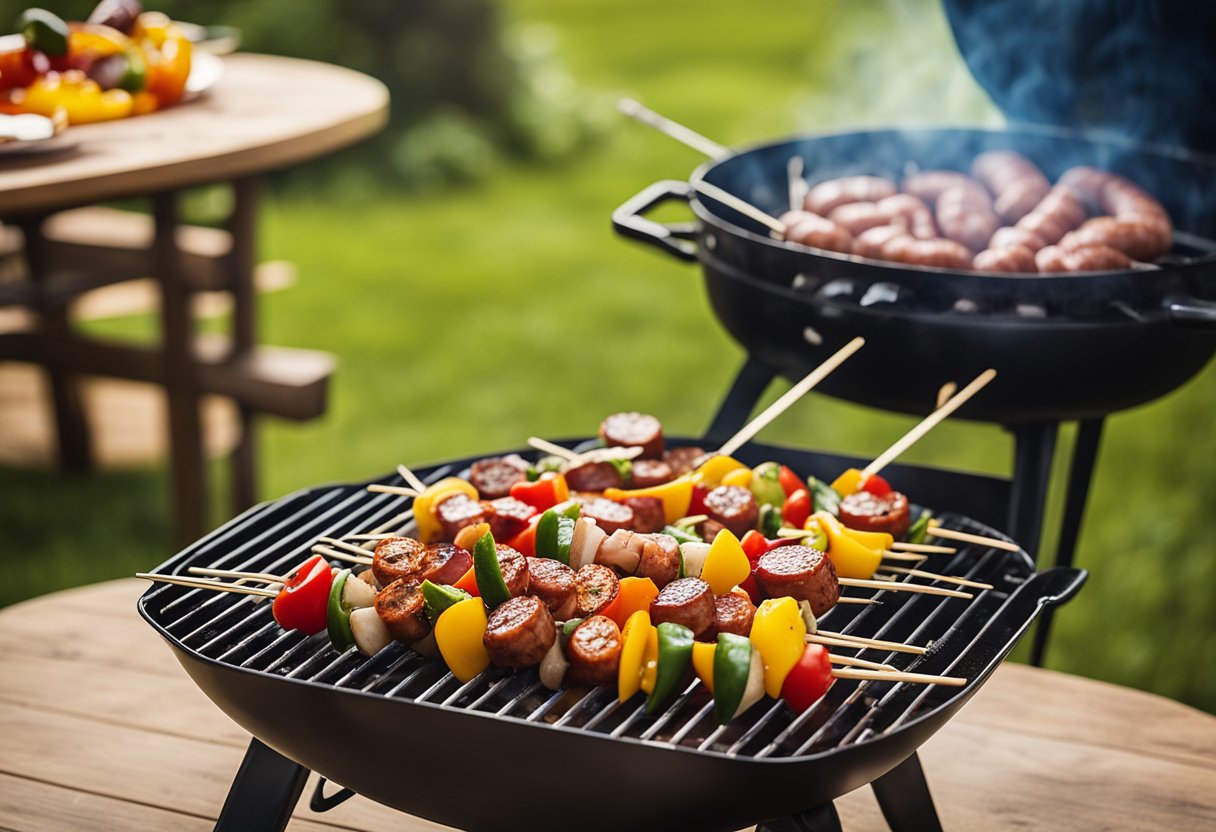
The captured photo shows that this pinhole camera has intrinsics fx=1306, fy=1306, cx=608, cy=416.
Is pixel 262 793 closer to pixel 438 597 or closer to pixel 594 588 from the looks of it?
pixel 438 597

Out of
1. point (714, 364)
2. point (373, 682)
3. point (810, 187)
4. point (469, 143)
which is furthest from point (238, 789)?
point (469, 143)

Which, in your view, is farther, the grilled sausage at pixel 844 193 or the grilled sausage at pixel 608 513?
the grilled sausage at pixel 844 193

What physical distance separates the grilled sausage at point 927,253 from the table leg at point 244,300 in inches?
103

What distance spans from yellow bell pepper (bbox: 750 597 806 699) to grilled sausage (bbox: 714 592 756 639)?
6 centimetres

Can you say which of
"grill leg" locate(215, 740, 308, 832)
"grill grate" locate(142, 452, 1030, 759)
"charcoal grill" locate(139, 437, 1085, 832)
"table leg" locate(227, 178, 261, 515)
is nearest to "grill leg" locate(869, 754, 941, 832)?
"charcoal grill" locate(139, 437, 1085, 832)

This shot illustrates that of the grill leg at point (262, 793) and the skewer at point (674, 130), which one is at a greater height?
the skewer at point (674, 130)

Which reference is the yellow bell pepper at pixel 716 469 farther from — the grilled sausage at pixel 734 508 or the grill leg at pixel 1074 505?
the grill leg at pixel 1074 505

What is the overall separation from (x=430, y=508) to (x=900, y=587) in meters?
0.79

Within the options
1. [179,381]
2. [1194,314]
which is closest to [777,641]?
[1194,314]

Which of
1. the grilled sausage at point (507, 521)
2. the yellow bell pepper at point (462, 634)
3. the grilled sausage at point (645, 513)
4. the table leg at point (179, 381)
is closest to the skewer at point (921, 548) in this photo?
the grilled sausage at point (645, 513)

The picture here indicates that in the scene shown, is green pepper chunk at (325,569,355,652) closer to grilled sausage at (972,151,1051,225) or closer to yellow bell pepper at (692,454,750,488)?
yellow bell pepper at (692,454,750,488)

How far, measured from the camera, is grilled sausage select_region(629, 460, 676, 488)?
2322mm

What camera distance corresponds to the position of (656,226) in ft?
10.1

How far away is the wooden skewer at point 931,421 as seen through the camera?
2.31m
